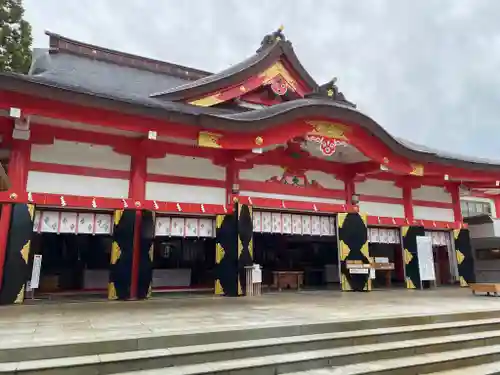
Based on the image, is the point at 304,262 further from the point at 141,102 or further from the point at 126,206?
the point at 141,102

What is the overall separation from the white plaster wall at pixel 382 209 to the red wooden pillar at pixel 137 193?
23.1 ft

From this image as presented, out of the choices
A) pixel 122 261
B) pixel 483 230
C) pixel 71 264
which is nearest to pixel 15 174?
pixel 122 261

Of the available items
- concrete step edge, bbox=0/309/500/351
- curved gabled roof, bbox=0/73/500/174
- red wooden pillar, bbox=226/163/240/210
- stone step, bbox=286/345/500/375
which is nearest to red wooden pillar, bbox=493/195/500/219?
curved gabled roof, bbox=0/73/500/174

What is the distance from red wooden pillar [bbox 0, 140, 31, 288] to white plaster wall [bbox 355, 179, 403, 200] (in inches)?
373

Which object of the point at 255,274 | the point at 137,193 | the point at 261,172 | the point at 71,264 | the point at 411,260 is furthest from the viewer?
the point at 71,264

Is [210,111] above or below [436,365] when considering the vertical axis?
above

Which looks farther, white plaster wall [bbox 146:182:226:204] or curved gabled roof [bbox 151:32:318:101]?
curved gabled roof [bbox 151:32:318:101]

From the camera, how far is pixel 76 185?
8875mm

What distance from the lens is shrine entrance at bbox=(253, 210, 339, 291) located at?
12.7 metres

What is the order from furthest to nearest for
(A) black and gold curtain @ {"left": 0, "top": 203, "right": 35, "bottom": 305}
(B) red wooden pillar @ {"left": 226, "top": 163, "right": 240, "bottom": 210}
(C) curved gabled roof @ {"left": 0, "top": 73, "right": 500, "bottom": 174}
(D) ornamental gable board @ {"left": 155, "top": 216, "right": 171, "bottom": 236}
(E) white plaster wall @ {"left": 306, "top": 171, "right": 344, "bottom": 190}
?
1. (E) white plaster wall @ {"left": 306, "top": 171, "right": 344, "bottom": 190}
2. (B) red wooden pillar @ {"left": 226, "top": 163, "right": 240, "bottom": 210}
3. (D) ornamental gable board @ {"left": 155, "top": 216, "right": 171, "bottom": 236}
4. (A) black and gold curtain @ {"left": 0, "top": 203, "right": 35, "bottom": 305}
5. (C) curved gabled roof @ {"left": 0, "top": 73, "right": 500, "bottom": 174}

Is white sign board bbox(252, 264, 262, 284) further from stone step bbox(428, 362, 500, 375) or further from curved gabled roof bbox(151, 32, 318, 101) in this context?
stone step bbox(428, 362, 500, 375)

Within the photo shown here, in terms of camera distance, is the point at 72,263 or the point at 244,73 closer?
the point at 244,73

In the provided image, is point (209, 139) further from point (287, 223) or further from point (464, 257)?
point (464, 257)

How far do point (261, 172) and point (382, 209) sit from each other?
4.71 metres
